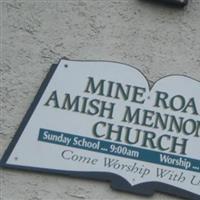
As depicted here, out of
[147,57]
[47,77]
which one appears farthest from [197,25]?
[47,77]

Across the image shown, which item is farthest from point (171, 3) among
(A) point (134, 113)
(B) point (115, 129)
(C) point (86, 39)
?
(B) point (115, 129)

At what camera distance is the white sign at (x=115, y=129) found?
4.22 m

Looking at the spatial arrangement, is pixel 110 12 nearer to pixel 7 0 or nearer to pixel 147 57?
pixel 147 57

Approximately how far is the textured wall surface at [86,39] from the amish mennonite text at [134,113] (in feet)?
0.58

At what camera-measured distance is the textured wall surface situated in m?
4.34

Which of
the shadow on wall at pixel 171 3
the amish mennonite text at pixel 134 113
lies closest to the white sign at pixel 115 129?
the amish mennonite text at pixel 134 113

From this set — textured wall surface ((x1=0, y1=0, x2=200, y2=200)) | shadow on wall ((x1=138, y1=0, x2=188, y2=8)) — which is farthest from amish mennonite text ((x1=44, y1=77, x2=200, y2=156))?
shadow on wall ((x1=138, y1=0, x2=188, y2=8))

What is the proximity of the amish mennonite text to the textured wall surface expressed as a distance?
18 cm

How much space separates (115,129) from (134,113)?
6.8 inches

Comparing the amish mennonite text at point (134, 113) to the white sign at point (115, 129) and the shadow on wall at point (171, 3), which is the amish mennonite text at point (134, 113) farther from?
the shadow on wall at point (171, 3)

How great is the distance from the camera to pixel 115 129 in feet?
14.0

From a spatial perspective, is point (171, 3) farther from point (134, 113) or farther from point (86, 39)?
point (134, 113)

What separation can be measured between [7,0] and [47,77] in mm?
641

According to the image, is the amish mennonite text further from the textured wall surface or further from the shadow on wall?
the shadow on wall
